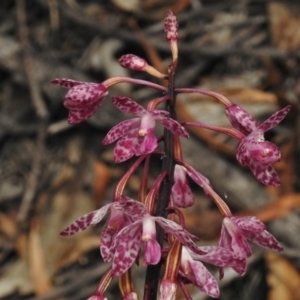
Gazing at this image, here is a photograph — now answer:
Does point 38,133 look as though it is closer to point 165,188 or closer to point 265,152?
point 165,188

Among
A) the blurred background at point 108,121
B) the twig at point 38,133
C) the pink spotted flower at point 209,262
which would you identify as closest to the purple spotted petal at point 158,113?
the pink spotted flower at point 209,262

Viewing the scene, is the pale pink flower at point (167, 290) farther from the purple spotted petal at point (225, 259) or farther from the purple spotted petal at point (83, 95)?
the purple spotted petal at point (83, 95)

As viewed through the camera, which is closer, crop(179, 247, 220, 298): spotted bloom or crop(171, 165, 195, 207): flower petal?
crop(179, 247, 220, 298): spotted bloom

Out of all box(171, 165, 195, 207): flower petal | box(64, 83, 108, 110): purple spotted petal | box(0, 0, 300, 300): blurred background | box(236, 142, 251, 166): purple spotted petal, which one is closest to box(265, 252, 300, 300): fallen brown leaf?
box(0, 0, 300, 300): blurred background

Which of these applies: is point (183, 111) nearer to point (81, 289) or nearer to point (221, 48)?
point (221, 48)

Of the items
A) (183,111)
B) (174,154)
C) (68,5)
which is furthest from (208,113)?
(174,154)

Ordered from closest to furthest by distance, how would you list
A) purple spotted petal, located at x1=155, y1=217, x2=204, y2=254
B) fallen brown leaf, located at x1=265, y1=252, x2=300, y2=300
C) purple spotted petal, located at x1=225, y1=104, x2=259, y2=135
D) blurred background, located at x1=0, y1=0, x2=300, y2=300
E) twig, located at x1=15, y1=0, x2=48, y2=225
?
purple spotted petal, located at x1=155, y1=217, x2=204, y2=254 < purple spotted petal, located at x1=225, y1=104, x2=259, y2=135 < fallen brown leaf, located at x1=265, y1=252, x2=300, y2=300 < blurred background, located at x1=0, y1=0, x2=300, y2=300 < twig, located at x1=15, y1=0, x2=48, y2=225

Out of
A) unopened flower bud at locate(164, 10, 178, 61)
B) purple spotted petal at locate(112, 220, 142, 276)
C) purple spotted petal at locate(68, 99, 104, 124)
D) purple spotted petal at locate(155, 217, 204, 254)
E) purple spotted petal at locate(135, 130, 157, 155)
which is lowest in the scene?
purple spotted petal at locate(112, 220, 142, 276)

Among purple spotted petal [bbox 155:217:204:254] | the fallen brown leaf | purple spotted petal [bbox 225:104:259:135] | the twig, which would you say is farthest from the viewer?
the twig

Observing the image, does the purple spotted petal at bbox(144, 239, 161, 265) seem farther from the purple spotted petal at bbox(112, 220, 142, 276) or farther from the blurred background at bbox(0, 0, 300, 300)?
the blurred background at bbox(0, 0, 300, 300)
